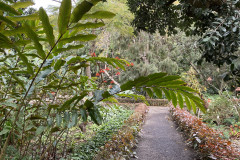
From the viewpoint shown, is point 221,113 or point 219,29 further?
point 221,113

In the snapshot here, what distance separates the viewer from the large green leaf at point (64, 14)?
62 centimetres

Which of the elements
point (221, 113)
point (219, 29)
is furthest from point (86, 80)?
point (221, 113)

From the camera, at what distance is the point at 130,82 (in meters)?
0.78

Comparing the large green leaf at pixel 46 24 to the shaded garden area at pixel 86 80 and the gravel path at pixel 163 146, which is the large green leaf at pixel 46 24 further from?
the gravel path at pixel 163 146

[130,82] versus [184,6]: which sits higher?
[184,6]

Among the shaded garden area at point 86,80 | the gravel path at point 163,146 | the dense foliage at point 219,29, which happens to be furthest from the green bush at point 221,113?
the dense foliage at point 219,29

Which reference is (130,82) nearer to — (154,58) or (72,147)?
(72,147)

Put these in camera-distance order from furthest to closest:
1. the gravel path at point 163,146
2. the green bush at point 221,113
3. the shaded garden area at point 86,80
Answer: the green bush at point 221,113 < the gravel path at point 163,146 < the shaded garden area at point 86,80

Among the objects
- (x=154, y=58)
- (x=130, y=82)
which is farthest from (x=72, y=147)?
(x=154, y=58)

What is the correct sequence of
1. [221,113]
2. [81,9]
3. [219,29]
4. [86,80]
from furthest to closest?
[221,113] → [219,29] → [86,80] → [81,9]

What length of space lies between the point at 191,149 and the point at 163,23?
3041mm

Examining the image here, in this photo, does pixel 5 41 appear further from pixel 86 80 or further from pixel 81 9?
pixel 86 80

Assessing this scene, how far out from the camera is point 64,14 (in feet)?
2.09

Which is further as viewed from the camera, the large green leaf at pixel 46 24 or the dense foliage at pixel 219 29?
the dense foliage at pixel 219 29
